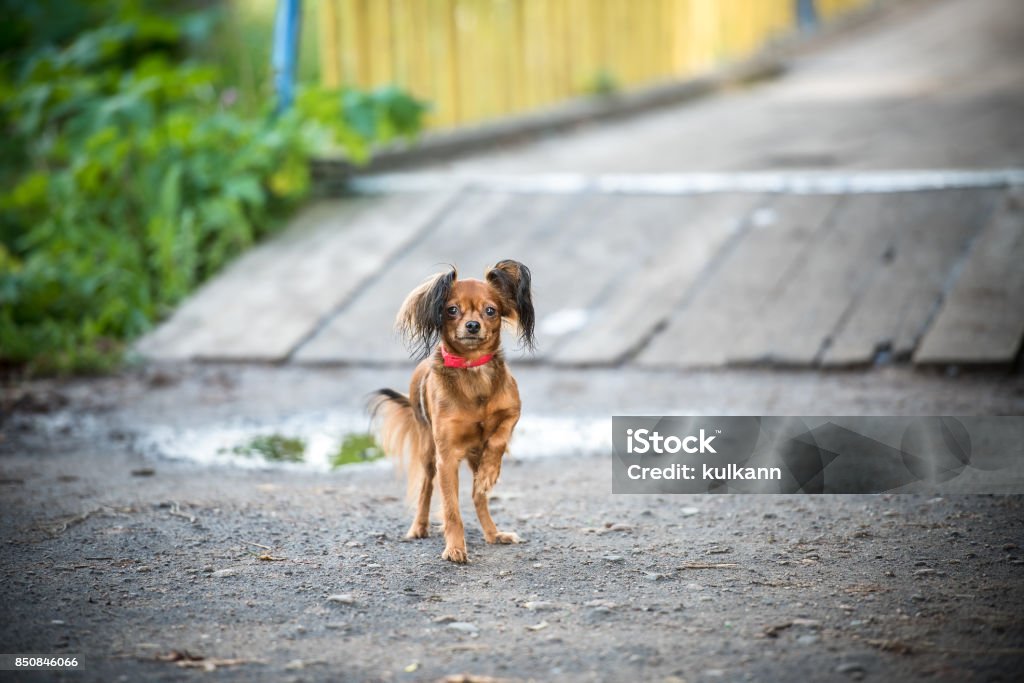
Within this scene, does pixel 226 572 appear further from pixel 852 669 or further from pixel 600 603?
pixel 852 669

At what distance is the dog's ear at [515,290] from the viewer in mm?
3898

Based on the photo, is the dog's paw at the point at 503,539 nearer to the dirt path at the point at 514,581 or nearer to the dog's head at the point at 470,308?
the dirt path at the point at 514,581

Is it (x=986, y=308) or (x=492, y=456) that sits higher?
(x=986, y=308)

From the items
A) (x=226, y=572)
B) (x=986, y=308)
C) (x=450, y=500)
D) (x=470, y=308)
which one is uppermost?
(x=986, y=308)

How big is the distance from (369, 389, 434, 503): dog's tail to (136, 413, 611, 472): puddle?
108 cm

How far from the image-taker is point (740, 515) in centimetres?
446

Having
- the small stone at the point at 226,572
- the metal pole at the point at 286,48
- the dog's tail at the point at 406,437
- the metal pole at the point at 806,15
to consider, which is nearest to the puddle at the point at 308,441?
the dog's tail at the point at 406,437

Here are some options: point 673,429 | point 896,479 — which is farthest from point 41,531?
point 896,479

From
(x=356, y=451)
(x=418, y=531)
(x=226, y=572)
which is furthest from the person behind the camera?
(x=356, y=451)

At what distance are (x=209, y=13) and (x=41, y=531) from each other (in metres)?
8.56

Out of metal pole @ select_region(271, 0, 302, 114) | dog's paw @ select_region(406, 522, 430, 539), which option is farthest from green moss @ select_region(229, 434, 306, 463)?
metal pole @ select_region(271, 0, 302, 114)

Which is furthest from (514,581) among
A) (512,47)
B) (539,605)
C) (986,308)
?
(512,47)

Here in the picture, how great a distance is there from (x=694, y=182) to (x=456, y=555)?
578 cm

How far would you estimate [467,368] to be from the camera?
395cm
